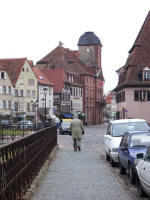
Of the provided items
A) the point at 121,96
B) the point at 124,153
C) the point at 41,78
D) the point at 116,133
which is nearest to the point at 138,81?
the point at 121,96

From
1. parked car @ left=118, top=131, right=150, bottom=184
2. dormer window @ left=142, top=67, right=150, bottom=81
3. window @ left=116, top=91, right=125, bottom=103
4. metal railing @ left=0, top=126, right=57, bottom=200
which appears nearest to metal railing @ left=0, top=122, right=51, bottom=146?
parked car @ left=118, top=131, right=150, bottom=184

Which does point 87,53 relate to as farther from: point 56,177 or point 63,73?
point 56,177

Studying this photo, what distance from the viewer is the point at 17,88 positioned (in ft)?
317

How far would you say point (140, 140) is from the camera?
47.4 feet

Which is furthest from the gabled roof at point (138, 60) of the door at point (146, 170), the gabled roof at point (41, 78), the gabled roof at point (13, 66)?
the door at point (146, 170)

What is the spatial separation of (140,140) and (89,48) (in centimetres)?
11904

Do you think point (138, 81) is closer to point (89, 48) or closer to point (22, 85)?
point (22, 85)

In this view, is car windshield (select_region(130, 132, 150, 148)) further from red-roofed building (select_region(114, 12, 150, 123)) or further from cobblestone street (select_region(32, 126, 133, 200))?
red-roofed building (select_region(114, 12, 150, 123))

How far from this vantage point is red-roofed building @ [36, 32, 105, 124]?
119250mm

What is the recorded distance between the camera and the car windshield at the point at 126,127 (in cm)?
1908

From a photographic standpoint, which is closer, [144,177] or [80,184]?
[144,177]

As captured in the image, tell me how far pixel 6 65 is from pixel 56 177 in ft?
285

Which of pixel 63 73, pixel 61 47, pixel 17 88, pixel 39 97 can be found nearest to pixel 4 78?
pixel 17 88

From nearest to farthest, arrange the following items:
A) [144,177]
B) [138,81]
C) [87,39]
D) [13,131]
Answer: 1. [144,177]
2. [13,131]
3. [138,81]
4. [87,39]
